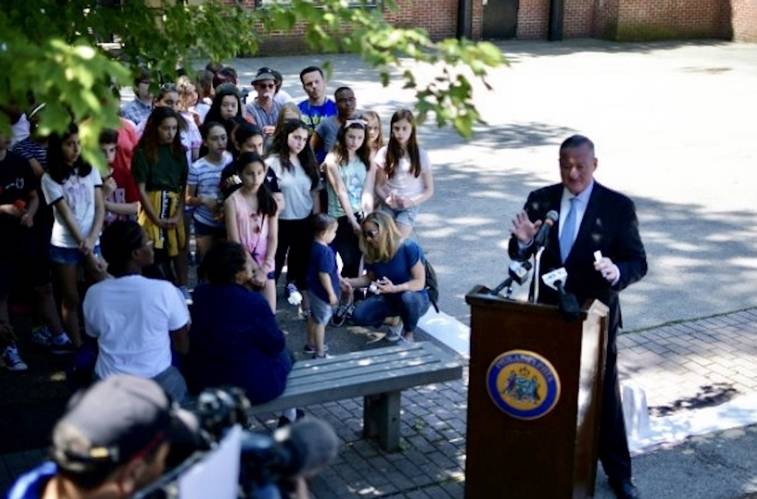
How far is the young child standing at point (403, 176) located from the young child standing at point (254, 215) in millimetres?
1343

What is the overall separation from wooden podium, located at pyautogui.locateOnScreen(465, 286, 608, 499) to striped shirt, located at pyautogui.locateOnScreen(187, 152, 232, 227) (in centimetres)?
323

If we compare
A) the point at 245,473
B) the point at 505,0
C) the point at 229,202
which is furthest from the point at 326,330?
the point at 505,0

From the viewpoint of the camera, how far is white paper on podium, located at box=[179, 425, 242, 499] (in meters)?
2.49

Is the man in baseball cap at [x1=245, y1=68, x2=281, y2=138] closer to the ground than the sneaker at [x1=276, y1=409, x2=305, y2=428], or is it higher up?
higher up

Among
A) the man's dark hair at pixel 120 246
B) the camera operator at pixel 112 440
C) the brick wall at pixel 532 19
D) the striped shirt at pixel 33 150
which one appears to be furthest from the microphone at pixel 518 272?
the brick wall at pixel 532 19

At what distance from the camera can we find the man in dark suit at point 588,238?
5281 millimetres

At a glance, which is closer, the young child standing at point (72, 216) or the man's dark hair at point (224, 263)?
the man's dark hair at point (224, 263)

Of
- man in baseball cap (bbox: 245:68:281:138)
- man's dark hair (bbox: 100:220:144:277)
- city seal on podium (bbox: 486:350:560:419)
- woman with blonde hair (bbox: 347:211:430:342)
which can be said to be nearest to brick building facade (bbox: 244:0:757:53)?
man in baseball cap (bbox: 245:68:281:138)

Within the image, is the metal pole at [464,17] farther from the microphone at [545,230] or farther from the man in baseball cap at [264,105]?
the microphone at [545,230]

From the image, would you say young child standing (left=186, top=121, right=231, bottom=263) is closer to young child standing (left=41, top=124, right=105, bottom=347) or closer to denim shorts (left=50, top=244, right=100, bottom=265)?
young child standing (left=41, top=124, right=105, bottom=347)

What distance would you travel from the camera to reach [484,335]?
5.16 m

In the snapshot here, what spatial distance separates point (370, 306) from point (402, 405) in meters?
1.00

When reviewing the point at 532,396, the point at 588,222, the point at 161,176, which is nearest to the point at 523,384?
the point at 532,396

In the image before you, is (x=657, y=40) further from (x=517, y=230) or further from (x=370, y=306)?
(x=517, y=230)
